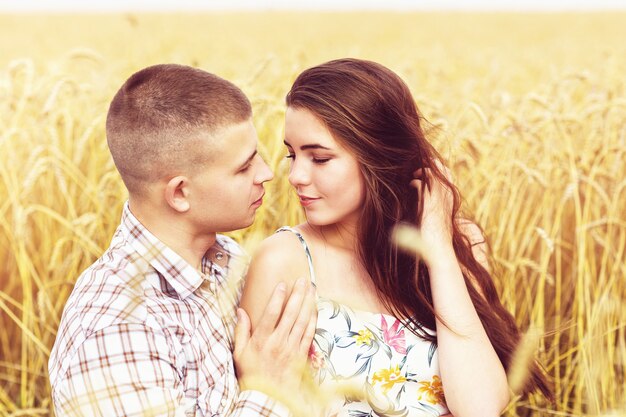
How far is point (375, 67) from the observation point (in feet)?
5.55

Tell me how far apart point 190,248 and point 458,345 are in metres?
0.64

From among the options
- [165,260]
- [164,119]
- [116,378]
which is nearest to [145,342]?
[116,378]

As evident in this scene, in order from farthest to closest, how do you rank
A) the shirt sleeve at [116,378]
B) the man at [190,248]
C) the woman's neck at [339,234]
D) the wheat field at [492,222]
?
the wheat field at [492,222]
the woman's neck at [339,234]
the man at [190,248]
the shirt sleeve at [116,378]

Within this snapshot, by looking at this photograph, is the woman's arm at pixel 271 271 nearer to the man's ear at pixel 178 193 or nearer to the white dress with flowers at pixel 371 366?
the white dress with flowers at pixel 371 366

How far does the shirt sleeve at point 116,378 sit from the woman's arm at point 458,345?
657 mm

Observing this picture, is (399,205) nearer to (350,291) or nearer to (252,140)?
(350,291)

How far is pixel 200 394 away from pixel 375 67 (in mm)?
853

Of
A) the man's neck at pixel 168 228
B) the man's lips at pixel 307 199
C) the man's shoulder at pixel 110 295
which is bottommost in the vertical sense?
the man's shoulder at pixel 110 295

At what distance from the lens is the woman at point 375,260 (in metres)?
1.61

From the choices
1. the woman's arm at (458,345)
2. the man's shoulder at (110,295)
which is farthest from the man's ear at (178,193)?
the woman's arm at (458,345)

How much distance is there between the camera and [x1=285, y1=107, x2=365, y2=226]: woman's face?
1.61 m

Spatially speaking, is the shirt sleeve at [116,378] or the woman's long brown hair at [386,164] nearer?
the shirt sleeve at [116,378]

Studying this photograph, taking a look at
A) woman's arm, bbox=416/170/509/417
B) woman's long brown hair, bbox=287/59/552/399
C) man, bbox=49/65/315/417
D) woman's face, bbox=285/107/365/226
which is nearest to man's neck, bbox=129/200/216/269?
man, bbox=49/65/315/417

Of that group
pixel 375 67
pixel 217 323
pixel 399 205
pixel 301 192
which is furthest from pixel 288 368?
pixel 375 67
